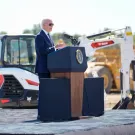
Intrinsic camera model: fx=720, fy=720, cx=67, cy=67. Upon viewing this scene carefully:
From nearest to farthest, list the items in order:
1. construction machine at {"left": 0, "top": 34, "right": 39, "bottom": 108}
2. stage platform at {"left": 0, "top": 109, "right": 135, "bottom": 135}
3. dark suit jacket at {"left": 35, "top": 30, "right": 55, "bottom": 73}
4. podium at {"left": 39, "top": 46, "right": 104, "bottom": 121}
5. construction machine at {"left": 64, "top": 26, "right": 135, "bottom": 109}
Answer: stage platform at {"left": 0, "top": 109, "right": 135, "bottom": 135} < podium at {"left": 39, "top": 46, "right": 104, "bottom": 121} < dark suit jacket at {"left": 35, "top": 30, "right": 55, "bottom": 73} < construction machine at {"left": 0, "top": 34, "right": 39, "bottom": 108} < construction machine at {"left": 64, "top": 26, "right": 135, "bottom": 109}

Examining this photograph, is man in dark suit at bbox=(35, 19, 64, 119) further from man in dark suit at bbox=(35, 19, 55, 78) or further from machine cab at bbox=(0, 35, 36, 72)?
machine cab at bbox=(0, 35, 36, 72)

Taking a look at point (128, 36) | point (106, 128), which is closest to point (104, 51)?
point (128, 36)

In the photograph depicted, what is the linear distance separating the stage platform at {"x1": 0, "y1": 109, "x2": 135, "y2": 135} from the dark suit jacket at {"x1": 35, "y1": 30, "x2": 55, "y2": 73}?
A: 82cm

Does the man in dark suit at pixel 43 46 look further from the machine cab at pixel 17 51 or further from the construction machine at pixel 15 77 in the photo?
the machine cab at pixel 17 51

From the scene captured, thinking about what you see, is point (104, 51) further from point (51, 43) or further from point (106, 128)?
point (106, 128)

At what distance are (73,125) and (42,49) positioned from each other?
2.14 metres

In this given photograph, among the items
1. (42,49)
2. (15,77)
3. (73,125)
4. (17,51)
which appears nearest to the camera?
(73,125)

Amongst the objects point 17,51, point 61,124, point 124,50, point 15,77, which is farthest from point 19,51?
point 61,124

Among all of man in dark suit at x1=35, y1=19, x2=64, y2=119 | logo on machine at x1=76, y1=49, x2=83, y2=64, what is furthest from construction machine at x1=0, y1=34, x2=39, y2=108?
logo on machine at x1=76, y1=49, x2=83, y2=64

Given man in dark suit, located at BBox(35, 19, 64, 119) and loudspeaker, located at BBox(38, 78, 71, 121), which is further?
man in dark suit, located at BBox(35, 19, 64, 119)

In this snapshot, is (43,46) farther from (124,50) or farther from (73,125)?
(124,50)

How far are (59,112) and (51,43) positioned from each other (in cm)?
141

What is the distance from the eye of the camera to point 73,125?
9.90 metres

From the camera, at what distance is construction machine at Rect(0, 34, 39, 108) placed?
17.3 metres
